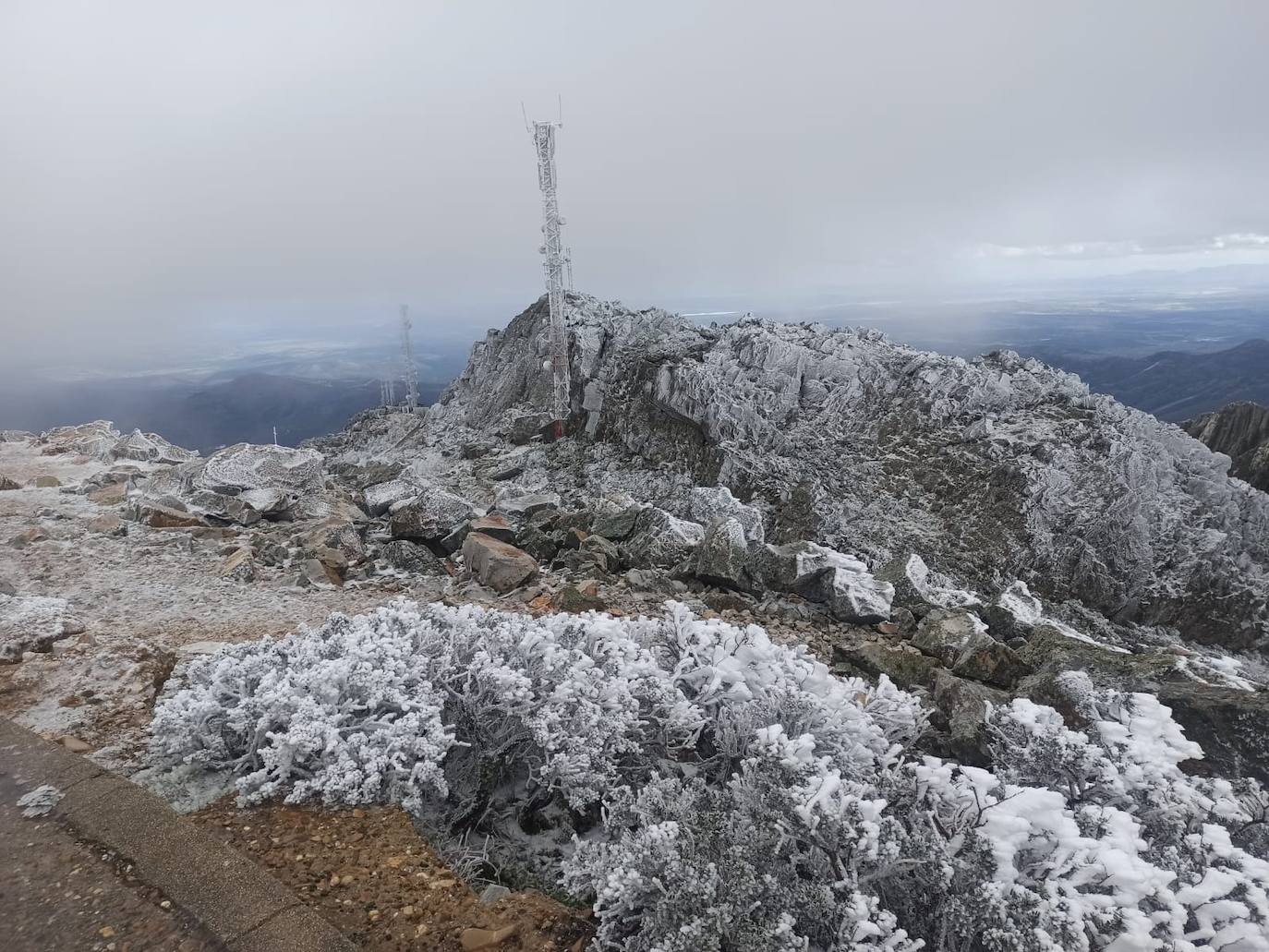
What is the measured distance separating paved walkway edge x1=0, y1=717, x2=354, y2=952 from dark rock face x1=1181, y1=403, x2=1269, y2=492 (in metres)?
18.0

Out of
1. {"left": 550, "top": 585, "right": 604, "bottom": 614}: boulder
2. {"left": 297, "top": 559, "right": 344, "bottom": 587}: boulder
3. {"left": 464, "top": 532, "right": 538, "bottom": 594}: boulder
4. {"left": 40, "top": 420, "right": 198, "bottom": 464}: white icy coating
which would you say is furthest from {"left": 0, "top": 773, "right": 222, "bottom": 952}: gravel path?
{"left": 40, "top": 420, "right": 198, "bottom": 464}: white icy coating

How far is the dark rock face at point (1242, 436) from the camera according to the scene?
1435 centimetres

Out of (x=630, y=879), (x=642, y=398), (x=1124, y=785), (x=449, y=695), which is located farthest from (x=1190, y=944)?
(x=642, y=398)

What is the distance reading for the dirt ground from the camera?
3266mm

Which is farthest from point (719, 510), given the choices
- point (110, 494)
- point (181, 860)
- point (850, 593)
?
point (110, 494)

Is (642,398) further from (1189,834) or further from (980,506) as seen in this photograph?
(1189,834)

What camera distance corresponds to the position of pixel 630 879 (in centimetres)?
317

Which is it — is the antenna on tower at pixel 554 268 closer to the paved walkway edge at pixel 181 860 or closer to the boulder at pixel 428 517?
the boulder at pixel 428 517

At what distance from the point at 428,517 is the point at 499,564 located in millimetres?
2114

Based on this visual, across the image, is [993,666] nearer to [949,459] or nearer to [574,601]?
[574,601]

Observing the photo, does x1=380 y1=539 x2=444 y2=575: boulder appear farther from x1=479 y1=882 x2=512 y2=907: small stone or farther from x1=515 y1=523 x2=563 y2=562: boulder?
x1=479 y1=882 x2=512 y2=907: small stone

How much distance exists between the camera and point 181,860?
3496 mm

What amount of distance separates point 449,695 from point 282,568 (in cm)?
508

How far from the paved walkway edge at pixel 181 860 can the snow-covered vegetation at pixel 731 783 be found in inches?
17.3
